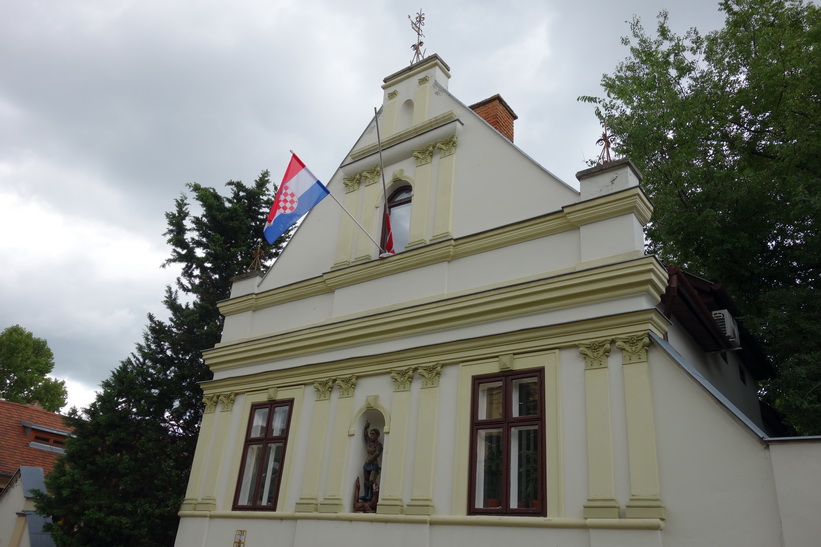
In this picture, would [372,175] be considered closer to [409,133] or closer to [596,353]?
[409,133]

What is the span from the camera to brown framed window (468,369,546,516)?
8.93 m

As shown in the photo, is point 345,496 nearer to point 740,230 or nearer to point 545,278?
point 545,278

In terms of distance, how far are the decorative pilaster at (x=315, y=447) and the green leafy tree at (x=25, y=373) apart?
102 ft

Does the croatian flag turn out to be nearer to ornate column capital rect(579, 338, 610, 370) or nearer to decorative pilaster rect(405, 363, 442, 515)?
decorative pilaster rect(405, 363, 442, 515)

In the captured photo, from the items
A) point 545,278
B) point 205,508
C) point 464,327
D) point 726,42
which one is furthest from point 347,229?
point 726,42

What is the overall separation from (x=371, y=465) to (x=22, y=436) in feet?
65.6

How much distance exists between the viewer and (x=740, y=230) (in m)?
14.2

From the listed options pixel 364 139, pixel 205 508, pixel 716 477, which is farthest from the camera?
pixel 364 139

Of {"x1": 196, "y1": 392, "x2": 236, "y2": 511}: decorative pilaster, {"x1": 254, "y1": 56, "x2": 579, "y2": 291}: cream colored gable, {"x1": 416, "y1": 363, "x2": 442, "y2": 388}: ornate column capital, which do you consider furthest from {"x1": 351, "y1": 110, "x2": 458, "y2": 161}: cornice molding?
{"x1": 196, "y1": 392, "x2": 236, "y2": 511}: decorative pilaster

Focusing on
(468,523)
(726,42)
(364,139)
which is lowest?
(468,523)

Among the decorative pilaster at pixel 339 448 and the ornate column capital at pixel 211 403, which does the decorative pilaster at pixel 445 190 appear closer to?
the decorative pilaster at pixel 339 448

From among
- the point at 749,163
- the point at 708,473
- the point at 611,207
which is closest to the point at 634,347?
the point at 708,473

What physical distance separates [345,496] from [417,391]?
213 centimetres

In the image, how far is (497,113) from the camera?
553 inches
